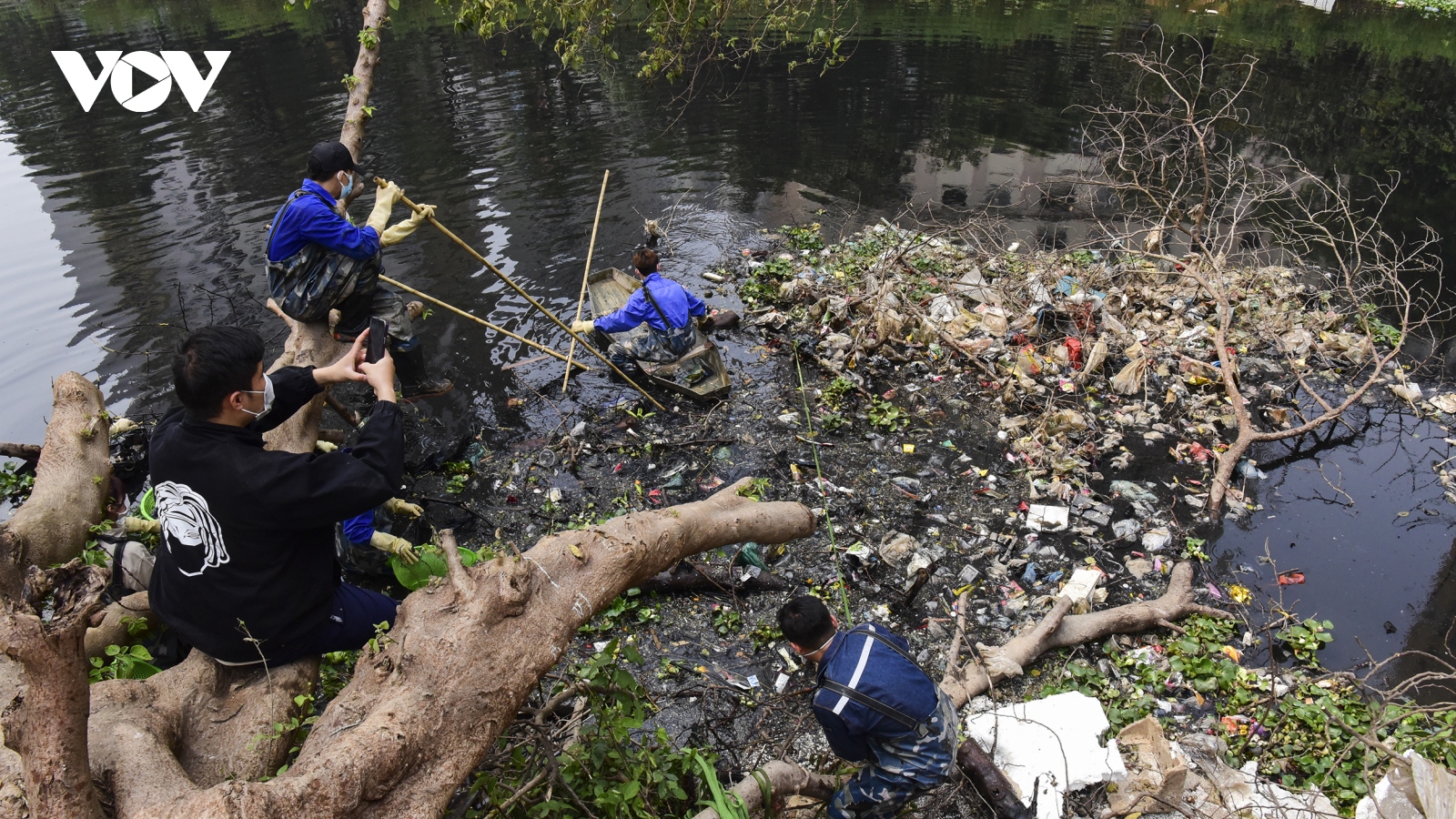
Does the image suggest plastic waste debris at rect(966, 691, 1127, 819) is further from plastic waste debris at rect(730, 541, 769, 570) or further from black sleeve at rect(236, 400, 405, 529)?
black sleeve at rect(236, 400, 405, 529)

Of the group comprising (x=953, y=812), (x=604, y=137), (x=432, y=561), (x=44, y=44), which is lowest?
(x=953, y=812)

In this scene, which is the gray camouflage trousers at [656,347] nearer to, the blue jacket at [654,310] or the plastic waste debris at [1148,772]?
the blue jacket at [654,310]

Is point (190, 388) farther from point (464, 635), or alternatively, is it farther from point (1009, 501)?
point (1009, 501)

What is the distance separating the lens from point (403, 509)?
493 cm

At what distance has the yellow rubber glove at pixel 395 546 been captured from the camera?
4184 mm

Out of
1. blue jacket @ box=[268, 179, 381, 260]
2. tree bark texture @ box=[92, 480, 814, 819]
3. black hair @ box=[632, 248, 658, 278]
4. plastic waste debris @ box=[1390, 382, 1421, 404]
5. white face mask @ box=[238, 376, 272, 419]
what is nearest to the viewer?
tree bark texture @ box=[92, 480, 814, 819]

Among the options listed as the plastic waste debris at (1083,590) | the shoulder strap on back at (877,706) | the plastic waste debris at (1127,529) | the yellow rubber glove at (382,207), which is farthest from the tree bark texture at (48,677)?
the plastic waste debris at (1127,529)

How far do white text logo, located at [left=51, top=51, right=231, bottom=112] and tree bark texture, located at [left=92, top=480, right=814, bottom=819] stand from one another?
16497 millimetres

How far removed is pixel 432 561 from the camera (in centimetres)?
415

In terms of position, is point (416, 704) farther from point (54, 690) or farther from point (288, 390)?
point (288, 390)

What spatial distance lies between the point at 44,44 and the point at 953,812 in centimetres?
2610

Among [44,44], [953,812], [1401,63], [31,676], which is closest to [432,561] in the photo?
[31,676]

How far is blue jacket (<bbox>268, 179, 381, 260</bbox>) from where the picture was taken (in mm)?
4477

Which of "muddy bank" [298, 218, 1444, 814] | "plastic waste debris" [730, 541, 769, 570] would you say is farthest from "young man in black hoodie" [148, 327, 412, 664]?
"plastic waste debris" [730, 541, 769, 570]
